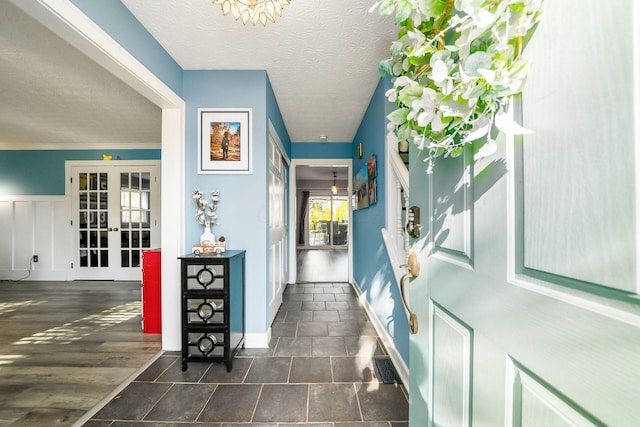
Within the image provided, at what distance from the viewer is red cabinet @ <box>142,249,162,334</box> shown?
2.69 meters

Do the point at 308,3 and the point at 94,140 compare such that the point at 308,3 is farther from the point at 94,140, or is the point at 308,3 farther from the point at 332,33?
the point at 94,140

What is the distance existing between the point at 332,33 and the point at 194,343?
2469 mm

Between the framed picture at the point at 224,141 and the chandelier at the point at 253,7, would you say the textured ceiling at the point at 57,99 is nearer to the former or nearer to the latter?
the framed picture at the point at 224,141

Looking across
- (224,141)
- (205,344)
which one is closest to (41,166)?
(224,141)

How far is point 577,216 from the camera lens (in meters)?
0.41

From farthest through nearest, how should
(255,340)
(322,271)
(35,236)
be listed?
(322,271) → (35,236) → (255,340)

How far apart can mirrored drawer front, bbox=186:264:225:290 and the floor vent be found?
1307mm

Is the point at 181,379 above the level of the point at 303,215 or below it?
below

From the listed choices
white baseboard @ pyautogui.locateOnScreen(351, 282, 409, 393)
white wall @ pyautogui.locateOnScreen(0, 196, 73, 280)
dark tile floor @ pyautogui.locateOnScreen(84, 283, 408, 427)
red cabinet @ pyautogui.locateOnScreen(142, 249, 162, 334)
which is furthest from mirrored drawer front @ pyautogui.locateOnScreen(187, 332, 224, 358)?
white wall @ pyautogui.locateOnScreen(0, 196, 73, 280)

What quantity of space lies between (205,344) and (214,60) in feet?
7.46

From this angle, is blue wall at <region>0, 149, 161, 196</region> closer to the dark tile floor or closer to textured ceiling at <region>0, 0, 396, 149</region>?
textured ceiling at <region>0, 0, 396, 149</region>

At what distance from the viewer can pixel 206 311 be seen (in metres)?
2.10

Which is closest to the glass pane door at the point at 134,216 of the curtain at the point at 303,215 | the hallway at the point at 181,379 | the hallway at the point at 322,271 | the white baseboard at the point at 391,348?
the hallway at the point at 181,379

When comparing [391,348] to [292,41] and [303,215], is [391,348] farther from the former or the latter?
[303,215]
